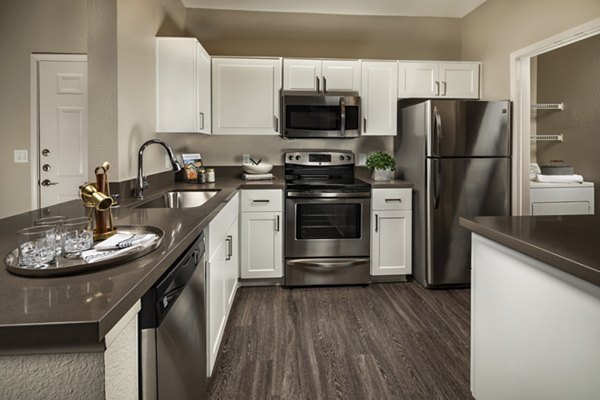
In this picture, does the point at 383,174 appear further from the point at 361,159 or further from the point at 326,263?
the point at 326,263

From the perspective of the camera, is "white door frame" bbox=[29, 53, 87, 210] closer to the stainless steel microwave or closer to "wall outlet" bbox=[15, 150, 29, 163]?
"wall outlet" bbox=[15, 150, 29, 163]

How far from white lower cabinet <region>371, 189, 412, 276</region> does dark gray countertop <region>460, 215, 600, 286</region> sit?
1.85 meters

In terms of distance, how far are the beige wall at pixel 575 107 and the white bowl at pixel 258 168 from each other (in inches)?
118

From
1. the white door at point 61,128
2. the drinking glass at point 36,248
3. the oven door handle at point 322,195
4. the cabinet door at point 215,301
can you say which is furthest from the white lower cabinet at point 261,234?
the drinking glass at point 36,248

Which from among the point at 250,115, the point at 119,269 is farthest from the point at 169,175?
the point at 119,269

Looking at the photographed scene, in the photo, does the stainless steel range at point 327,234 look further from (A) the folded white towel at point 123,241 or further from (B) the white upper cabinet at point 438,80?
(A) the folded white towel at point 123,241

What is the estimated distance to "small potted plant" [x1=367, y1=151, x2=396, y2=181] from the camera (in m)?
3.84

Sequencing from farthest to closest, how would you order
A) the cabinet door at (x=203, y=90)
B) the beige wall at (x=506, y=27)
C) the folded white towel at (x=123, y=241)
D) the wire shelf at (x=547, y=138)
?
the wire shelf at (x=547, y=138) → the cabinet door at (x=203, y=90) → the beige wall at (x=506, y=27) → the folded white towel at (x=123, y=241)

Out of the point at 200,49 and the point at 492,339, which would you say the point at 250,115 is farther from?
the point at 492,339

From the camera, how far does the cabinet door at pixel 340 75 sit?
381 cm

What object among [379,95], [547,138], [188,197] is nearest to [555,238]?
[188,197]

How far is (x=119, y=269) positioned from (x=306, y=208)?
260cm

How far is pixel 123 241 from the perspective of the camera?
1189 mm

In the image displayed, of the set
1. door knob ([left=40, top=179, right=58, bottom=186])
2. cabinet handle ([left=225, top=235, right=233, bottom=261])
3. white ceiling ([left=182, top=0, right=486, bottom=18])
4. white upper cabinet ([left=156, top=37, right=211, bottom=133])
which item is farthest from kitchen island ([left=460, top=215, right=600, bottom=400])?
door knob ([left=40, top=179, right=58, bottom=186])
